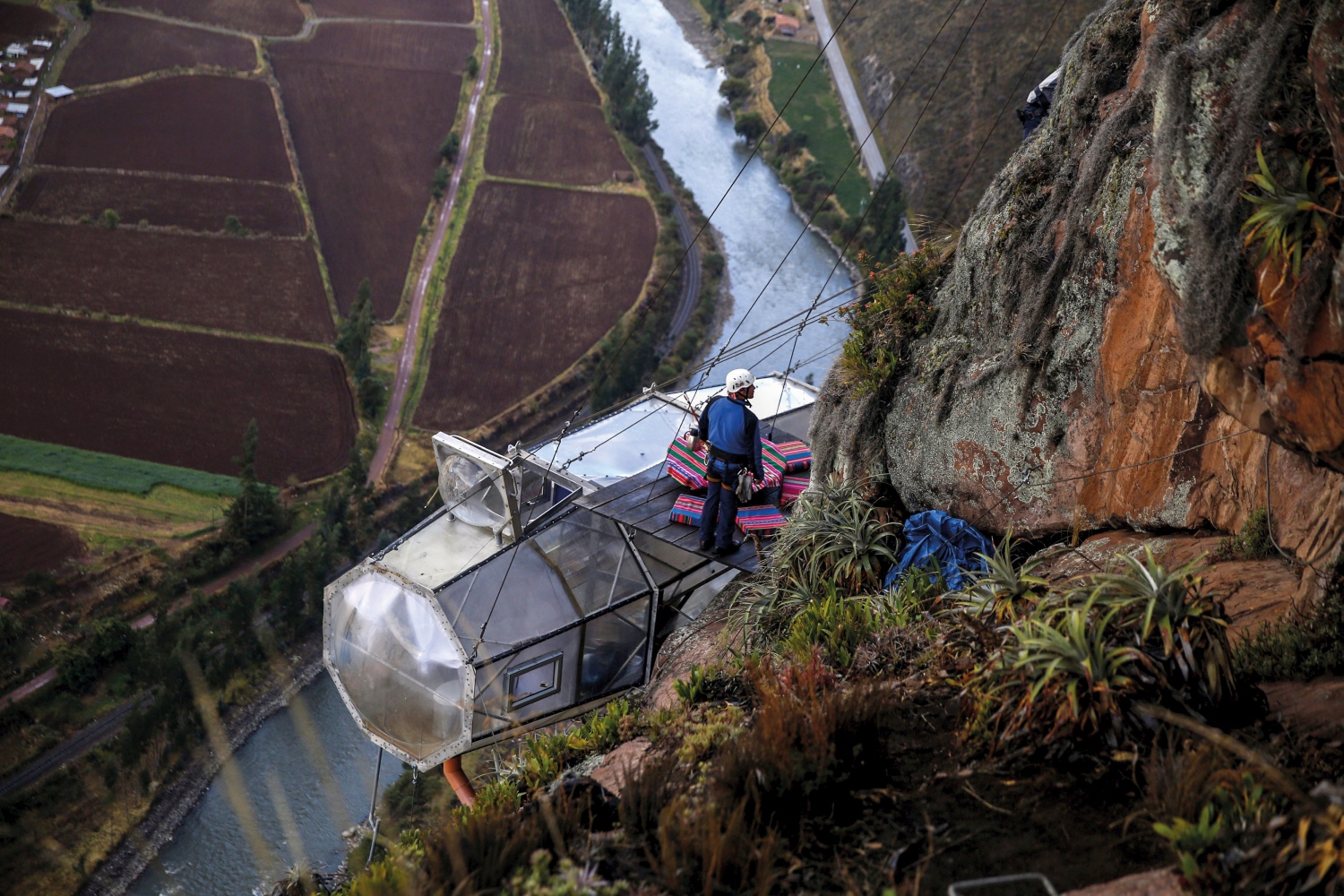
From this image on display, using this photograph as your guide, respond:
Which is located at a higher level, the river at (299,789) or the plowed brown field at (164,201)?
the plowed brown field at (164,201)

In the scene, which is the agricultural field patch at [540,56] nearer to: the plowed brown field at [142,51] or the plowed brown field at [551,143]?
the plowed brown field at [551,143]

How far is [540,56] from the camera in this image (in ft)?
224

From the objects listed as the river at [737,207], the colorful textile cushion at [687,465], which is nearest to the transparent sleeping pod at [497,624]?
the colorful textile cushion at [687,465]

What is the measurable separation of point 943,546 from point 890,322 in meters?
2.91

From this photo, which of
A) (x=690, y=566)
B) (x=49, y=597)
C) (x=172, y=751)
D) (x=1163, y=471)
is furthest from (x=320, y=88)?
(x=1163, y=471)

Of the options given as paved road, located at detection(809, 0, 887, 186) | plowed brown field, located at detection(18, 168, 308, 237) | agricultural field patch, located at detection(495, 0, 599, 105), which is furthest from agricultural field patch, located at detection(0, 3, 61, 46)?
paved road, located at detection(809, 0, 887, 186)

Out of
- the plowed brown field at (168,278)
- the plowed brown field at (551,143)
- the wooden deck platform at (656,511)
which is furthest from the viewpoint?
the plowed brown field at (551,143)

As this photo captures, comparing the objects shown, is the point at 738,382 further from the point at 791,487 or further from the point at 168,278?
the point at 168,278

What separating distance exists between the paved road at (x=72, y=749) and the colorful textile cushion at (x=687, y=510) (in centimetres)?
2100

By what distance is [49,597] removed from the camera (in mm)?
29734

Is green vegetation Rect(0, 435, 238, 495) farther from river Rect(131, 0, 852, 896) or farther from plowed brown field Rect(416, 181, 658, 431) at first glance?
river Rect(131, 0, 852, 896)

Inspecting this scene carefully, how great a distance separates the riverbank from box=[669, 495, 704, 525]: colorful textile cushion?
66.1 feet

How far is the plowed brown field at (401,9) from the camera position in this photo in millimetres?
69688

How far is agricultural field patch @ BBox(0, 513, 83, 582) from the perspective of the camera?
30.4 meters
